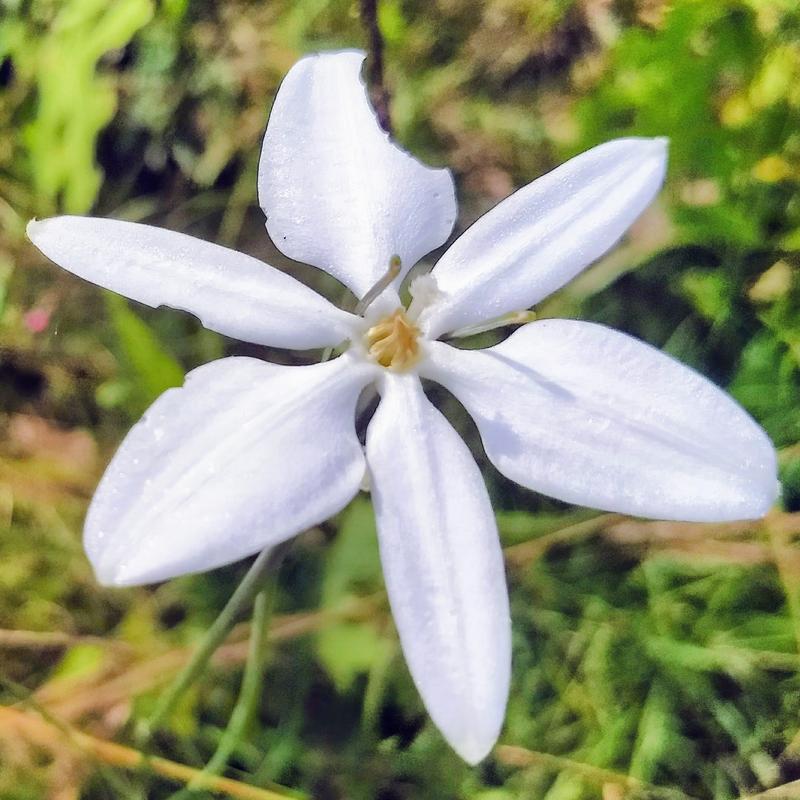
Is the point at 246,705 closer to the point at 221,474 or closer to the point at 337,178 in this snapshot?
the point at 221,474

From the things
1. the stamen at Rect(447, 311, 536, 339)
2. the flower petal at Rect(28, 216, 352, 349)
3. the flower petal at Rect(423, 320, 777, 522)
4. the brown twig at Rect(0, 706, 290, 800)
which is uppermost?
the flower petal at Rect(28, 216, 352, 349)

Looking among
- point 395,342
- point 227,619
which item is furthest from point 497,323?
point 227,619

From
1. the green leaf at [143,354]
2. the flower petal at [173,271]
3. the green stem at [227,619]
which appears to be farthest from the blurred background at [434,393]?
the flower petal at [173,271]

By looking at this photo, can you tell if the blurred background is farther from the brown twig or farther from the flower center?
the flower center

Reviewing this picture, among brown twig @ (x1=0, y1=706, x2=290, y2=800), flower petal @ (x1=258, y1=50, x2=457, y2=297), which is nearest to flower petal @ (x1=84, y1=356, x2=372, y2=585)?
flower petal @ (x1=258, y1=50, x2=457, y2=297)

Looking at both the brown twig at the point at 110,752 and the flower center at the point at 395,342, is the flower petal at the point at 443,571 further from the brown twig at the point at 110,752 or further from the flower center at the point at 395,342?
the brown twig at the point at 110,752

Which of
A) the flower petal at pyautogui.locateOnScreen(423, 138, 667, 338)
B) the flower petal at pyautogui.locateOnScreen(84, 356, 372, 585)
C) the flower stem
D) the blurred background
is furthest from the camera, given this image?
the blurred background
